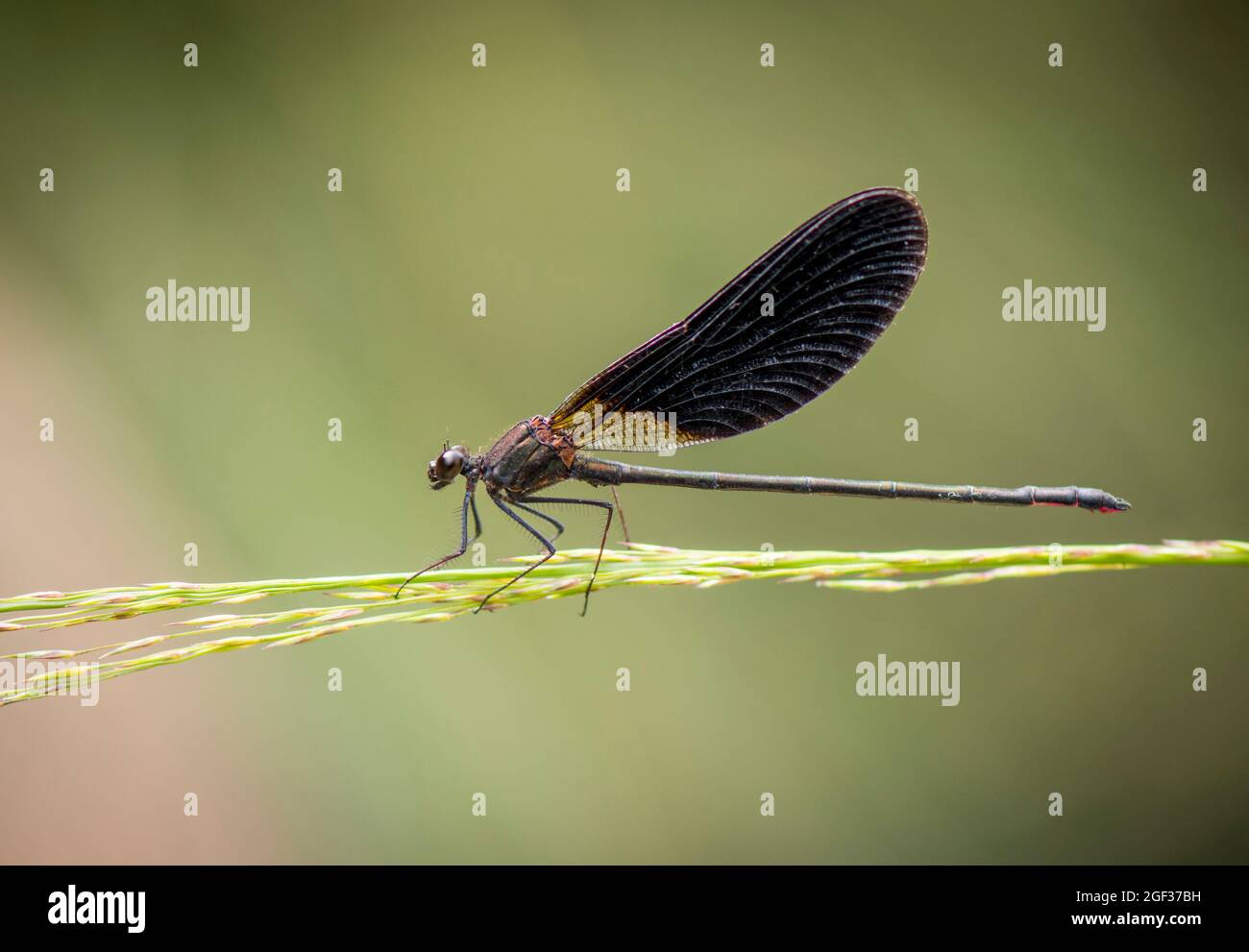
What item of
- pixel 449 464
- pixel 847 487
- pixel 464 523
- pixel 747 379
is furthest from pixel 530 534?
pixel 847 487

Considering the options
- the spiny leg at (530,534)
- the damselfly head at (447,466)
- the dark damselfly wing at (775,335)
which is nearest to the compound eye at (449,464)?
the damselfly head at (447,466)

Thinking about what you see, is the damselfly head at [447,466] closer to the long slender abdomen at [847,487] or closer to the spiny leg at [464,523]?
the spiny leg at [464,523]

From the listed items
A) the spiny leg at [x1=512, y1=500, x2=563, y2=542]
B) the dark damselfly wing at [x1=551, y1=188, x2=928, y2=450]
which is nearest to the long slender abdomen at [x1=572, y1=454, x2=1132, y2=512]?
the dark damselfly wing at [x1=551, y1=188, x2=928, y2=450]

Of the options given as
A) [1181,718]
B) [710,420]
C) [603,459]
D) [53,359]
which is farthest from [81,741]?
[1181,718]

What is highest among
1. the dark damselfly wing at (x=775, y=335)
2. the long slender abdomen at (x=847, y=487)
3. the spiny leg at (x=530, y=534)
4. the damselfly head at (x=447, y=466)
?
the dark damselfly wing at (x=775, y=335)

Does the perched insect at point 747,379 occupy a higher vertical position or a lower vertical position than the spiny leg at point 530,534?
higher

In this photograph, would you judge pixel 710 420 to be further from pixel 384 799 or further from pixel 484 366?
pixel 384 799

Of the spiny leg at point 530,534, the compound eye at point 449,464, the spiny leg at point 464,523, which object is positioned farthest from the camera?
the compound eye at point 449,464
